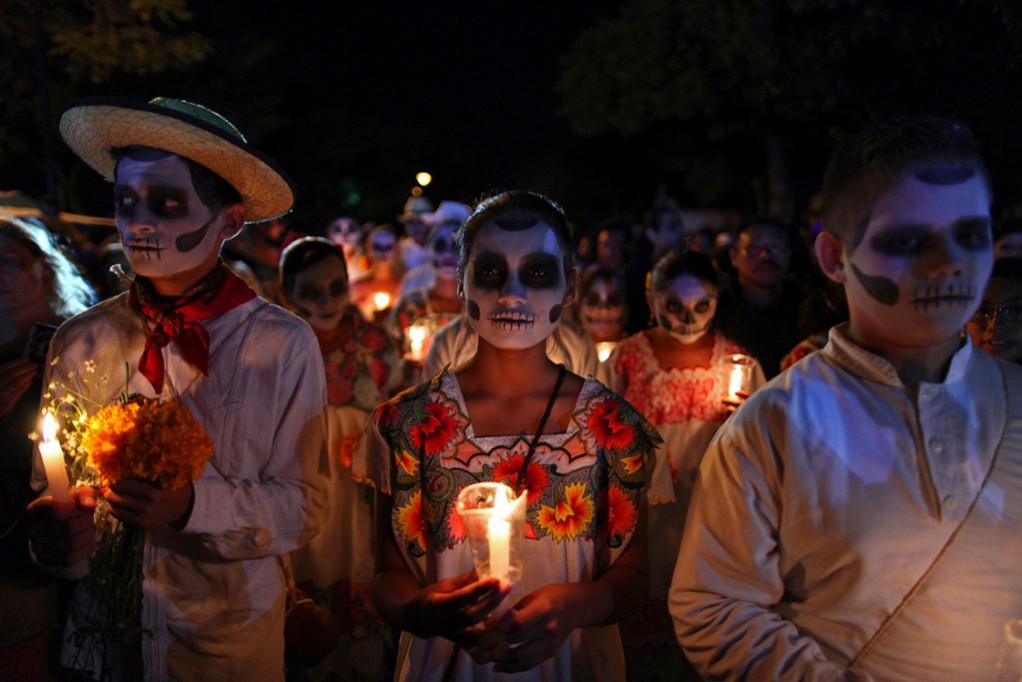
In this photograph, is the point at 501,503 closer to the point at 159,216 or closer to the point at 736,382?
the point at 159,216

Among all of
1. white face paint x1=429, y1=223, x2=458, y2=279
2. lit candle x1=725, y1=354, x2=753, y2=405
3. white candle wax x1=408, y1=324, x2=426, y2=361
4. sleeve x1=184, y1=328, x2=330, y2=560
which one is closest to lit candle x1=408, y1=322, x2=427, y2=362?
white candle wax x1=408, y1=324, x2=426, y2=361

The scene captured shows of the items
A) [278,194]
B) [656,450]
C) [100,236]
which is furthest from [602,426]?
[100,236]

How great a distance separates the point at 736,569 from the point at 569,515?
1.83 ft

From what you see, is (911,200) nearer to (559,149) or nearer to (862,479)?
(862,479)

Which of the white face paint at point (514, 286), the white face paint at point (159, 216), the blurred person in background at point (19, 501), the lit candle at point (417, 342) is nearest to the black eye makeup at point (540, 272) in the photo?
the white face paint at point (514, 286)

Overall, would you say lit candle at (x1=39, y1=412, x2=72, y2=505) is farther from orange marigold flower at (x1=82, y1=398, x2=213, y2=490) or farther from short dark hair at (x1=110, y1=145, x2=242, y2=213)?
short dark hair at (x1=110, y1=145, x2=242, y2=213)

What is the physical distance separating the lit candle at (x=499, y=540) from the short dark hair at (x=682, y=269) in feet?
10.2

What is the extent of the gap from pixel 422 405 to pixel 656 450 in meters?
0.76

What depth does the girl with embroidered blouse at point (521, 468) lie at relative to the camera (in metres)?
2.37

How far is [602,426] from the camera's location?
97.3 inches

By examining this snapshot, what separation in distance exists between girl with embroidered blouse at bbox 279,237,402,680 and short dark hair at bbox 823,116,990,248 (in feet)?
11.3

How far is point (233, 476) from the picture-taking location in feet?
9.01

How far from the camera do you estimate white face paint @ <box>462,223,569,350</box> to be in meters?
2.52

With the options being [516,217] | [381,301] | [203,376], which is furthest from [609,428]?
[381,301]
